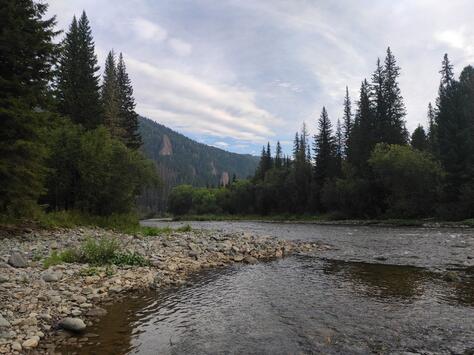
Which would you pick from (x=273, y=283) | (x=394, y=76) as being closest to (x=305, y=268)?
(x=273, y=283)

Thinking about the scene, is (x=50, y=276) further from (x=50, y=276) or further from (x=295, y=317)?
(x=295, y=317)

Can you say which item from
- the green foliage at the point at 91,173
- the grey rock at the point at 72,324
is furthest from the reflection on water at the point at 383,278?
the green foliage at the point at 91,173

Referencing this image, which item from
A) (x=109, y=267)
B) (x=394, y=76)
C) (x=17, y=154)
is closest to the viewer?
(x=109, y=267)

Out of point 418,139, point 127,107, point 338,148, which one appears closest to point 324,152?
point 338,148

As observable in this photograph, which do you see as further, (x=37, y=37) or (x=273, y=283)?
(x=37, y=37)

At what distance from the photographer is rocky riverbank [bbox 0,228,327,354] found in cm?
720

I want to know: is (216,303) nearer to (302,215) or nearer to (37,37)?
(37,37)

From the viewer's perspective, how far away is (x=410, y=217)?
48812 millimetres

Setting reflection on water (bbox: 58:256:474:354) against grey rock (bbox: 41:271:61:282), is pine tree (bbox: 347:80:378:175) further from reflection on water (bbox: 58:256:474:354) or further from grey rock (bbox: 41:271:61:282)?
grey rock (bbox: 41:271:61:282)

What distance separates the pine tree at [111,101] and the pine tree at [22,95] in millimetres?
22187

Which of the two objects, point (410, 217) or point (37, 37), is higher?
point (37, 37)

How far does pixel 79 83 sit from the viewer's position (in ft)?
127

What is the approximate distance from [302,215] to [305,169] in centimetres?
1095

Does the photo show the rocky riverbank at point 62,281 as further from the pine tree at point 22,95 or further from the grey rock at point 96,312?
the pine tree at point 22,95
